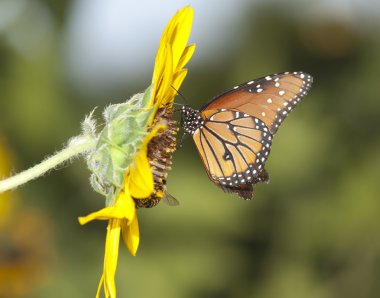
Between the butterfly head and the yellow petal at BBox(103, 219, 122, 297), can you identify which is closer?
the yellow petal at BBox(103, 219, 122, 297)

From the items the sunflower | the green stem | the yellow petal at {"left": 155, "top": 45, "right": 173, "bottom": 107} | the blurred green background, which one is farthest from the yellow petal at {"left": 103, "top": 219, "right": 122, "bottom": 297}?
the blurred green background

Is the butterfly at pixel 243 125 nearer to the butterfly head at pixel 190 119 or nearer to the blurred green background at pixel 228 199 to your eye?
the butterfly head at pixel 190 119

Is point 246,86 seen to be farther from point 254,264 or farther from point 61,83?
point 61,83

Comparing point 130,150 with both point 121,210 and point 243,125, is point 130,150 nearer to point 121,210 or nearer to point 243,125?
point 121,210

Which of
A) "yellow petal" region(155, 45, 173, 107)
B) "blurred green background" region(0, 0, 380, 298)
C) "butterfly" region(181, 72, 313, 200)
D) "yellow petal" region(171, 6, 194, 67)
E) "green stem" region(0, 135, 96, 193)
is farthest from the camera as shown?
"blurred green background" region(0, 0, 380, 298)

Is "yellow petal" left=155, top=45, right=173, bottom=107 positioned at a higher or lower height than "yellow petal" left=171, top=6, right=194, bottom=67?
lower

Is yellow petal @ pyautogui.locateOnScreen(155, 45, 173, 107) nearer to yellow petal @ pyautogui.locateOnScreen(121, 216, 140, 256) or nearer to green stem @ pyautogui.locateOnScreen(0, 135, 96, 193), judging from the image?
green stem @ pyautogui.locateOnScreen(0, 135, 96, 193)

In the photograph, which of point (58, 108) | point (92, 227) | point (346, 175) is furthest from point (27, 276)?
point (346, 175)
